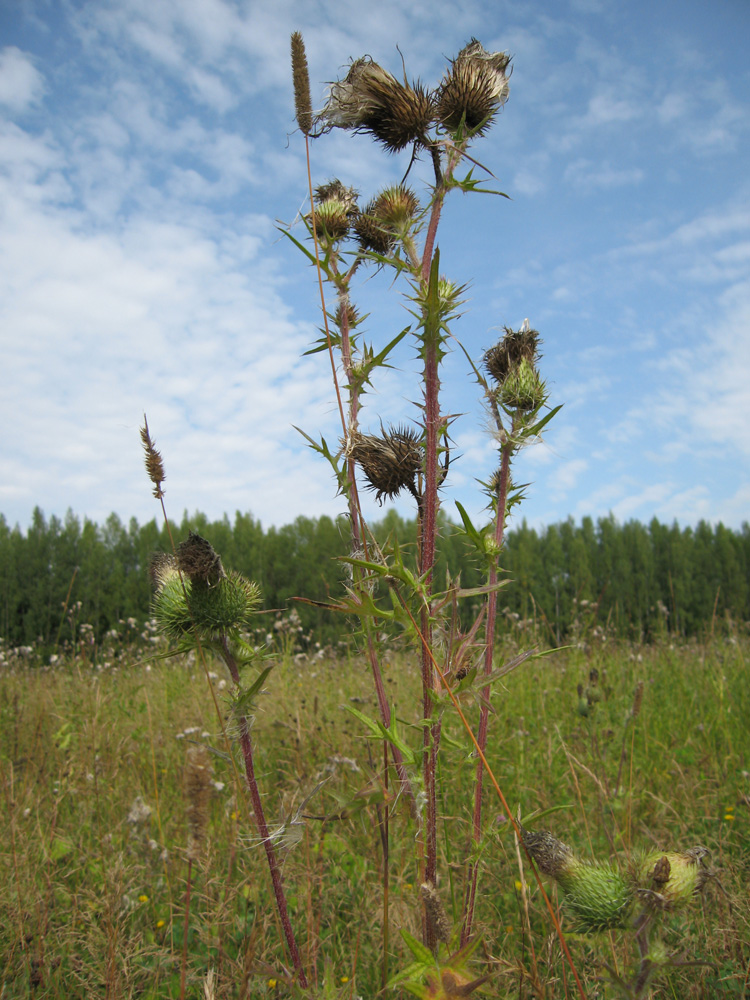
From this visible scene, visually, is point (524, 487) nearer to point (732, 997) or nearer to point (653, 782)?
point (732, 997)

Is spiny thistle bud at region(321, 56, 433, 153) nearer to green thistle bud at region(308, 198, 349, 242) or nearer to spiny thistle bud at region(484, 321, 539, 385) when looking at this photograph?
green thistle bud at region(308, 198, 349, 242)

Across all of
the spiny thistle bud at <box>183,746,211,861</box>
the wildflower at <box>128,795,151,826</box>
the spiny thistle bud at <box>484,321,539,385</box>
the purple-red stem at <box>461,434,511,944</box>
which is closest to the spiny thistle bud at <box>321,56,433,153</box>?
the spiny thistle bud at <box>484,321,539,385</box>

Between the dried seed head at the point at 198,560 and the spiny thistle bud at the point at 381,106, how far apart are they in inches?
54.5

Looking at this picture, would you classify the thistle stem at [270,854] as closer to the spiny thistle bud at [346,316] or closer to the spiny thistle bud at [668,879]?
the spiny thistle bud at [668,879]

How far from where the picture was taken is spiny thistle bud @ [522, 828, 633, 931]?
4.19 feet

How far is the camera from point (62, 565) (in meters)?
24.8

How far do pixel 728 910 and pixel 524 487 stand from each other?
1685mm

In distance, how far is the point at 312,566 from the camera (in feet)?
84.1

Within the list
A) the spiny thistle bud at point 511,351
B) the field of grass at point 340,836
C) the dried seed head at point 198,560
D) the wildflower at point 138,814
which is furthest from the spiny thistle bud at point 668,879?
the wildflower at point 138,814

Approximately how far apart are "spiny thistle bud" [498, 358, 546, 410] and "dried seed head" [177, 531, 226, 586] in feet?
3.80

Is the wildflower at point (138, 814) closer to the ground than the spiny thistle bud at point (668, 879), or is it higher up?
closer to the ground

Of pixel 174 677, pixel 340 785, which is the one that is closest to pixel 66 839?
pixel 340 785

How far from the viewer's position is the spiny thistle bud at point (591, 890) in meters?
1.28

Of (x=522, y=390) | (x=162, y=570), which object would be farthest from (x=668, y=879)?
(x=162, y=570)
